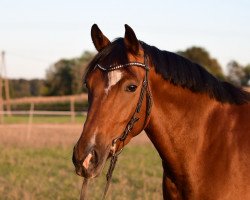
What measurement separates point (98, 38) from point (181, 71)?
71 centimetres

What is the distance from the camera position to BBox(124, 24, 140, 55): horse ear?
10.6 ft

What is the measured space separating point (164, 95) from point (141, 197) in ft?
15.0

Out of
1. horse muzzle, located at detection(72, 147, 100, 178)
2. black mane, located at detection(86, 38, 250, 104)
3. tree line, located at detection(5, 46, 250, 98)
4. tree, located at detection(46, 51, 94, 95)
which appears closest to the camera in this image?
horse muzzle, located at detection(72, 147, 100, 178)

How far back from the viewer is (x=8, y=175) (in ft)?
33.7

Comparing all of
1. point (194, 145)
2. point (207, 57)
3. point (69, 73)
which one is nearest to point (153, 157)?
point (194, 145)

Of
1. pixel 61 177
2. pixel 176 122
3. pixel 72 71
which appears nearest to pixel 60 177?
pixel 61 177

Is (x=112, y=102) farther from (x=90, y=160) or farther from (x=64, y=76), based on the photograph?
(x=64, y=76)

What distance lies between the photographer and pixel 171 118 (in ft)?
11.8

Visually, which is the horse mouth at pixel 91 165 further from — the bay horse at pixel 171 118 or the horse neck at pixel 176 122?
the horse neck at pixel 176 122

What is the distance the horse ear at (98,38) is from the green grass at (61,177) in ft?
14.4

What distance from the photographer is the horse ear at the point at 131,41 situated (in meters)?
3.22

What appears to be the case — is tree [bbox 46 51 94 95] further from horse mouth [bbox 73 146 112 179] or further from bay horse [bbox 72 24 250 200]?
horse mouth [bbox 73 146 112 179]

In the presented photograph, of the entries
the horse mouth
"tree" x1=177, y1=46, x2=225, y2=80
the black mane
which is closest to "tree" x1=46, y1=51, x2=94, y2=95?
"tree" x1=177, y1=46, x2=225, y2=80

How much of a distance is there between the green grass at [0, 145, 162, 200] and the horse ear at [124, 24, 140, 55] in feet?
14.9
